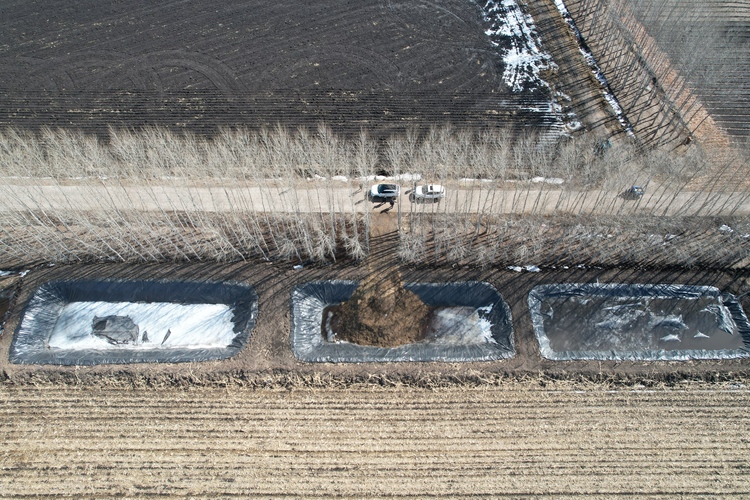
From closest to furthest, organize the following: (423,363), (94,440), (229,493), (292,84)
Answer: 1. (229,493)
2. (94,440)
3. (423,363)
4. (292,84)

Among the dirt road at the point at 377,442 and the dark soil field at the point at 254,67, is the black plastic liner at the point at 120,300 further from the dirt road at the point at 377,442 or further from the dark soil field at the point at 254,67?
the dark soil field at the point at 254,67

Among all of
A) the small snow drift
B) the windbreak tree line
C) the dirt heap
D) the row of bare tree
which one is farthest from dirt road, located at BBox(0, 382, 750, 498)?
the windbreak tree line

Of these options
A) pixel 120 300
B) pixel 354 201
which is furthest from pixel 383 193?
pixel 120 300

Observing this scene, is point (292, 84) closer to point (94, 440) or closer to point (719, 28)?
point (94, 440)

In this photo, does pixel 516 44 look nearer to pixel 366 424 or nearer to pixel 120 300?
pixel 366 424

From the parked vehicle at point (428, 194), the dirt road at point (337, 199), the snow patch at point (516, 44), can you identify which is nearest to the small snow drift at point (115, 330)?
the dirt road at point (337, 199)

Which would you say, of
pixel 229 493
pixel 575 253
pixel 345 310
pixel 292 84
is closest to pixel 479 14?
pixel 292 84

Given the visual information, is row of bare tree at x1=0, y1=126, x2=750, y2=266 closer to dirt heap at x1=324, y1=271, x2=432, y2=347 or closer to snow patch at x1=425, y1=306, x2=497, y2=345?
dirt heap at x1=324, y1=271, x2=432, y2=347
